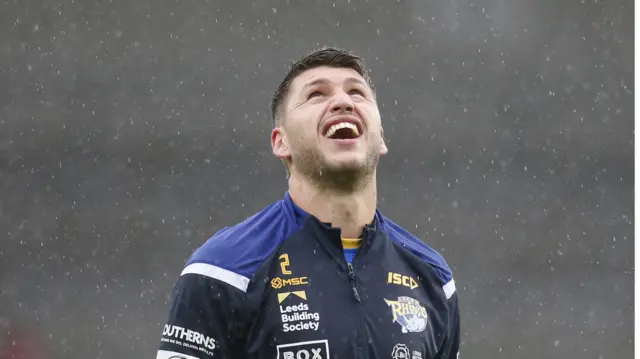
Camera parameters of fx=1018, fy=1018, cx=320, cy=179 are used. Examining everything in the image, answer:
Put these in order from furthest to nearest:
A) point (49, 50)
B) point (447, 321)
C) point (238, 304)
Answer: point (49, 50) → point (447, 321) → point (238, 304)

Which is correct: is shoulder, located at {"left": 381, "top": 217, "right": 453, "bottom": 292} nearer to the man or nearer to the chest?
the man

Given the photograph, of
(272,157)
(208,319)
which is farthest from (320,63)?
(272,157)

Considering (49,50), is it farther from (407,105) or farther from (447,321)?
(447,321)

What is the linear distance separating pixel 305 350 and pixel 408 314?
37cm

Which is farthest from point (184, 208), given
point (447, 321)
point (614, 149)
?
point (447, 321)

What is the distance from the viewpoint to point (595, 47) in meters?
12.2

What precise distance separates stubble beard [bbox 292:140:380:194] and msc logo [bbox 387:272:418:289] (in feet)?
0.98

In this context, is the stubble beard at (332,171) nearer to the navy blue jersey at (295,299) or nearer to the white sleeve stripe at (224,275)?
the navy blue jersey at (295,299)

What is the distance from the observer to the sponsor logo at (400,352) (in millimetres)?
3117

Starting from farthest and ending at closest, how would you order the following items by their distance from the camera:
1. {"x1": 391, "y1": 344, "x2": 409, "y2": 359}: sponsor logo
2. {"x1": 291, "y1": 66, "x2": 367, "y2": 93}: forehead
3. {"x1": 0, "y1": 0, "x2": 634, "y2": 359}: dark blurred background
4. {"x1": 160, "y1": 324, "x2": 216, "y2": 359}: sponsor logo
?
{"x1": 0, "y1": 0, "x2": 634, "y2": 359}: dark blurred background → {"x1": 291, "y1": 66, "x2": 367, "y2": 93}: forehead → {"x1": 391, "y1": 344, "x2": 409, "y2": 359}: sponsor logo → {"x1": 160, "y1": 324, "x2": 216, "y2": 359}: sponsor logo

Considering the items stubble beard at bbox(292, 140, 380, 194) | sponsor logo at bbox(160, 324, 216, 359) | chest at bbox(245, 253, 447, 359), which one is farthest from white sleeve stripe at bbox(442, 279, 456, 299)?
sponsor logo at bbox(160, 324, 216, 359)

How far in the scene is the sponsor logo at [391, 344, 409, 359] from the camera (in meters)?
3.12

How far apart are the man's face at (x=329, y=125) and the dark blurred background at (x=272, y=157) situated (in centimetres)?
844

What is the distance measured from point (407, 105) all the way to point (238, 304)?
9.21 m
